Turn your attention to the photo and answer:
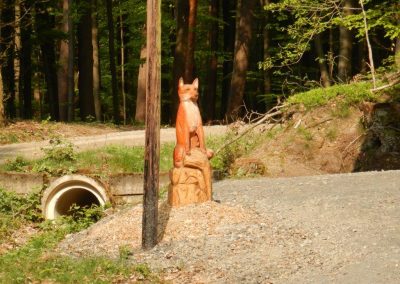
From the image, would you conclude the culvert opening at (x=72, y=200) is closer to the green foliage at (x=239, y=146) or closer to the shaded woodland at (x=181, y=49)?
the green foliage at (x=239, y=146)

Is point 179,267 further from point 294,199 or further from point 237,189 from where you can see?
point 237,189

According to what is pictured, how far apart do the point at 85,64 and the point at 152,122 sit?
59.8 ft

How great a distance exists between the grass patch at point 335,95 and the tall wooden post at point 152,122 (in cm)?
783

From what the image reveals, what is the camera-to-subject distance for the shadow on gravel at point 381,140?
1647cm

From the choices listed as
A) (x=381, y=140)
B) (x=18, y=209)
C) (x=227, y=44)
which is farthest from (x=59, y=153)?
(x=227, y=44)

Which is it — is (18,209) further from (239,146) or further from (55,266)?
(239,146)

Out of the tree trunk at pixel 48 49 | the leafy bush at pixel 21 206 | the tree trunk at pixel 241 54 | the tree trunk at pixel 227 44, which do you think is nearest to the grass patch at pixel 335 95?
the tree trunk at pixel 241 54

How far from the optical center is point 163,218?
1133 cm

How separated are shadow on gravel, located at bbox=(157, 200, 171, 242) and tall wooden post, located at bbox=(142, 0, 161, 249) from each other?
0.39m

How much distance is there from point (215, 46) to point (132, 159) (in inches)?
583

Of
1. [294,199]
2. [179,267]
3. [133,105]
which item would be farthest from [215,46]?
[179,267]

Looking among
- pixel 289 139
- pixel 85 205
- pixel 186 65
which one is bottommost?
pixel 85 205

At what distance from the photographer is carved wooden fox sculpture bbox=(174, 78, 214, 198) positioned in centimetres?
1159

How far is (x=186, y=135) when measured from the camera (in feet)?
38.2
